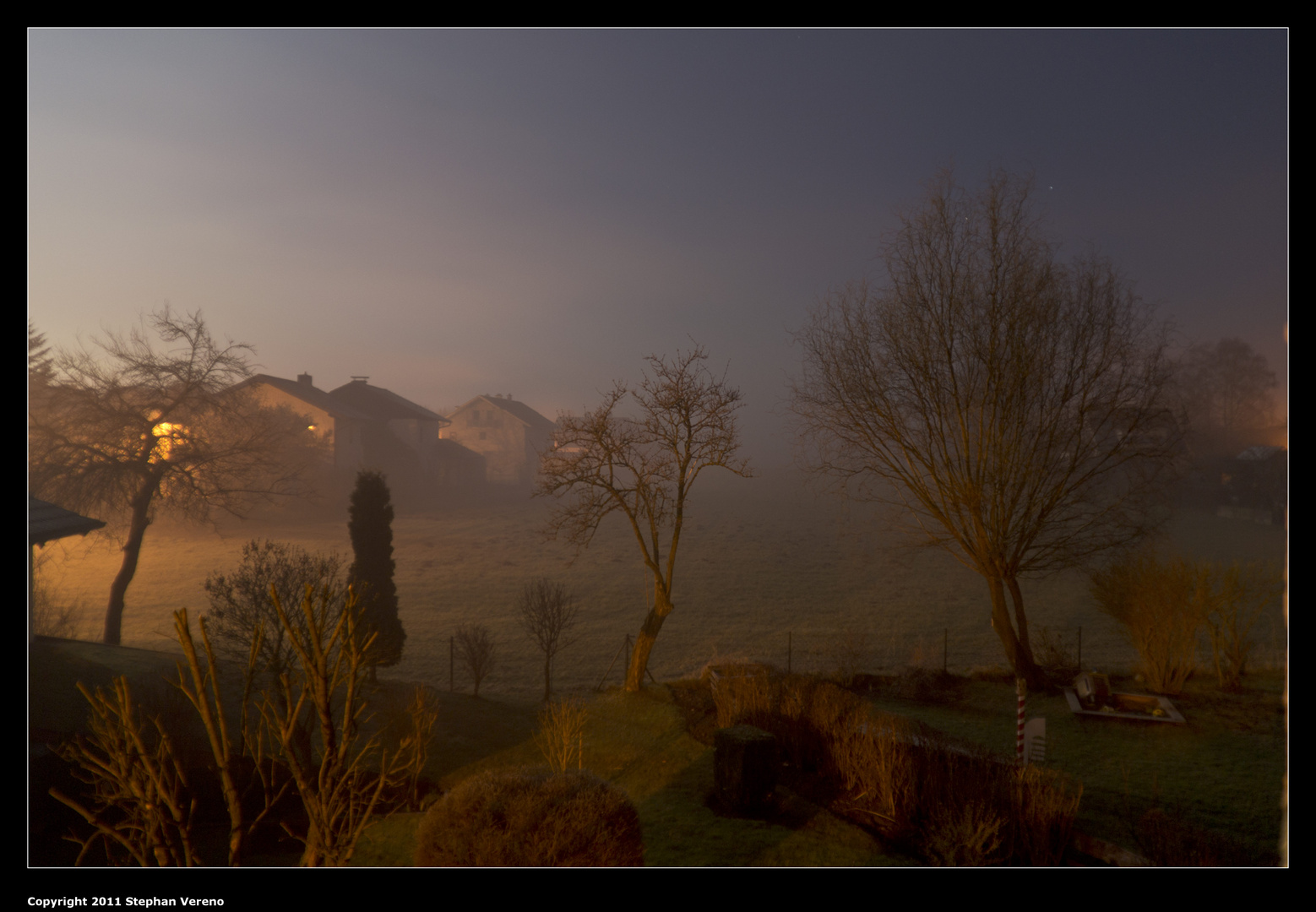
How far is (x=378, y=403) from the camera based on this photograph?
2198 centimetres

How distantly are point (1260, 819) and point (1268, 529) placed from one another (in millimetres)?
9646

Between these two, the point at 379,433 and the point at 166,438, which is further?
the point at 379,433

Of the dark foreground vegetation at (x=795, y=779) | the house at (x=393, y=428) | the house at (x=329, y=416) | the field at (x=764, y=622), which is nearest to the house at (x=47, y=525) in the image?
the dark foreground vegetation at (x=795, y=779)

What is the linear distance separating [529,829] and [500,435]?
75.5 ft

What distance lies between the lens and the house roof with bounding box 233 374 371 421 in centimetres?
1780

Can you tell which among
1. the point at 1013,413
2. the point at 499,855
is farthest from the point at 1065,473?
the point at 499,855

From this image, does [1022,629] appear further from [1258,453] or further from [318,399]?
[318,399]

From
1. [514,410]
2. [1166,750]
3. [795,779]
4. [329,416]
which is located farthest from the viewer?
A: [514,410]

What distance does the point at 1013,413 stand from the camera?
32.2 ft

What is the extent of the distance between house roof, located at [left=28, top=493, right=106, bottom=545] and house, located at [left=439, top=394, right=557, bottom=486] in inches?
645

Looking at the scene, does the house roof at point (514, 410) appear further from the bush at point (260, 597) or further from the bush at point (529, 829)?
the bush at point (529, 829)

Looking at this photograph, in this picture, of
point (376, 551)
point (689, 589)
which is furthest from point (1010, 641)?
point (689, 589)

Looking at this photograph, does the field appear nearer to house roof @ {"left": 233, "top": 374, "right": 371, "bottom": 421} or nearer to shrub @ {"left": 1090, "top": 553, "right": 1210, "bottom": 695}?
shrub @ {"left": 1090, "top": 553, "right": 1210, "bottom": 695}

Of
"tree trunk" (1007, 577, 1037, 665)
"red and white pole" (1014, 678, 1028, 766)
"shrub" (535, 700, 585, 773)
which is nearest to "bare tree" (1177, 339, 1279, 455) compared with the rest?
"tree trunk" (1007, 577, 1037, 665)
